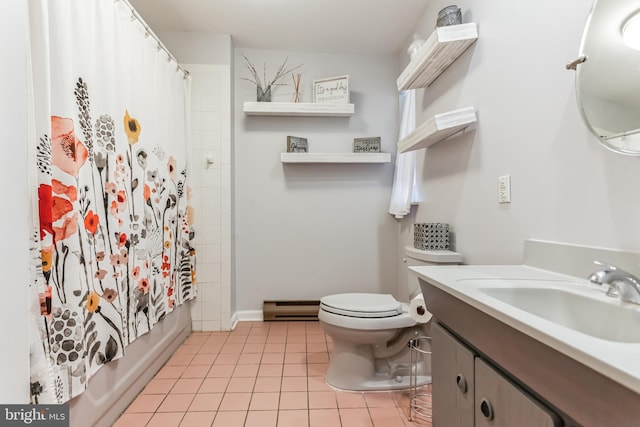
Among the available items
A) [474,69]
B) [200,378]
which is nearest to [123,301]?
[200,378]

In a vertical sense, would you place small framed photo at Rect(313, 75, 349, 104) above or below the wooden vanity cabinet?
above

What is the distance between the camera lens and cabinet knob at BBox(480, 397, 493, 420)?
71cm

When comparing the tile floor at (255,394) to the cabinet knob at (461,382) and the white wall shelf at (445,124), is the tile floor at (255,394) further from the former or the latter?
the white wall shelf at (445,124)

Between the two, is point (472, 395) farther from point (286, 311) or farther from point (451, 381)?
point (286, 311)

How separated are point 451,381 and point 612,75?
3.12 ft

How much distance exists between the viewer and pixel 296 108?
8.56 feet

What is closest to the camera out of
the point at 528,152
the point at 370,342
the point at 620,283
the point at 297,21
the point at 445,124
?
the point at 620,283

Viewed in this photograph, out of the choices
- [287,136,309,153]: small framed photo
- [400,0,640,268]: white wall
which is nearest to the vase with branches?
[287,136,309,153]: small framed photo

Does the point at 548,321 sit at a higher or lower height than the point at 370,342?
higher

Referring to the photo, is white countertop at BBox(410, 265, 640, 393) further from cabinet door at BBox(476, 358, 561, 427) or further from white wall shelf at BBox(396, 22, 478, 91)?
white wall shelf at BBox(396, 22, 478, 91)

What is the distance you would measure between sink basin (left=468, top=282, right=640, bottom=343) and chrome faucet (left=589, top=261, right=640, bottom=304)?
0.02m

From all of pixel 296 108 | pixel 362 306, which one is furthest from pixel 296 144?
pixel 362 306

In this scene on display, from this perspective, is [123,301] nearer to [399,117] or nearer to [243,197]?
[243,197]

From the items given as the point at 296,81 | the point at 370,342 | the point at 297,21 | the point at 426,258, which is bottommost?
the point at 370,342
